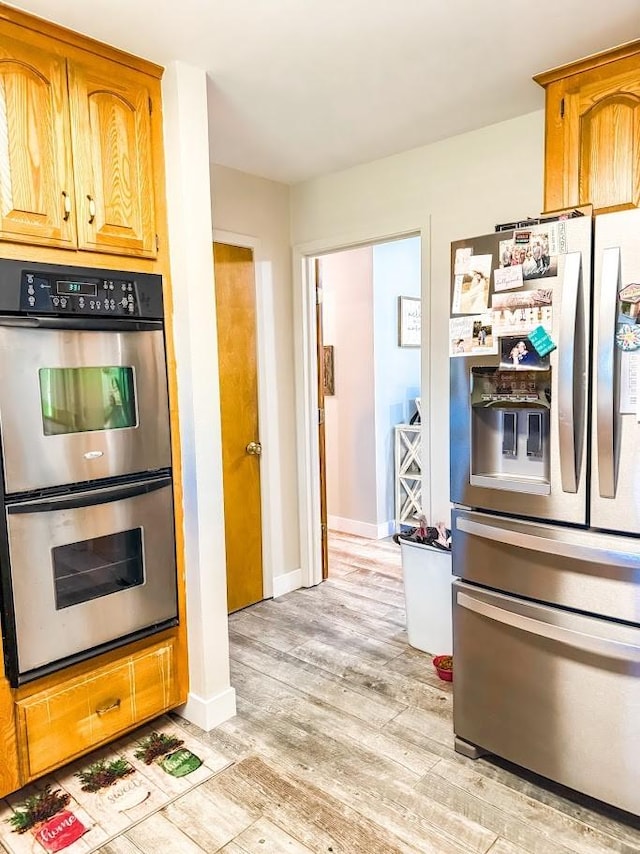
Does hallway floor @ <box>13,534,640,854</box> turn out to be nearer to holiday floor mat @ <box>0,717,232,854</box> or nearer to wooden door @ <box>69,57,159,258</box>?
holiday floor mat @ <box>0,717,232,854</box>

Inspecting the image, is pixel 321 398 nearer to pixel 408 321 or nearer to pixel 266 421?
pixel 266 421

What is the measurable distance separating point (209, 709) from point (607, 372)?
6.31ft

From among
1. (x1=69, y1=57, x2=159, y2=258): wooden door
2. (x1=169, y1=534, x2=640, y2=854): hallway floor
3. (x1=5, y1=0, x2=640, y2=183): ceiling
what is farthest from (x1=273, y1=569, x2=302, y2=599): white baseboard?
(x1=5, y1=0, x2=640, y2=183): ceiling

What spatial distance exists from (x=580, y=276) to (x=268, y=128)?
1.69 m

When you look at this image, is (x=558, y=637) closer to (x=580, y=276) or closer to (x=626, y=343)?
(x=626, y=343)

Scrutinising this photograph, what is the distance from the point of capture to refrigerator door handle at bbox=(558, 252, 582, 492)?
1751 millimetres

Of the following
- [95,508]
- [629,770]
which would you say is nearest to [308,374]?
[95,508]

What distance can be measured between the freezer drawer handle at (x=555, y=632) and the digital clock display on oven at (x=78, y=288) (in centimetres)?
166

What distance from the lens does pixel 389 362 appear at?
4.85 meters

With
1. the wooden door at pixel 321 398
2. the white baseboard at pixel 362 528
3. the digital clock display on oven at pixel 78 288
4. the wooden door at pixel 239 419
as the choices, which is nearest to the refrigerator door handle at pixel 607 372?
the digital clock display on oven at pixel 78 288

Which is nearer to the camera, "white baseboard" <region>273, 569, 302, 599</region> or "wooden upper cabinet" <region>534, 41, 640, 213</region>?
"wooden upper cabinet" <region>534, 41, 640, 213</region>

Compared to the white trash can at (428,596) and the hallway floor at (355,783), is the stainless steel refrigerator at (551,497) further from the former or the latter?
the white trash can at (428,596)

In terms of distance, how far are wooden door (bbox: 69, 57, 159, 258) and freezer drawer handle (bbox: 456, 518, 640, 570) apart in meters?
1.54

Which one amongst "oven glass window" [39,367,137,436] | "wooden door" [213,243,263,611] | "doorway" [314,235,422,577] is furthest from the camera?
"doorway" [314,235,422,577]
